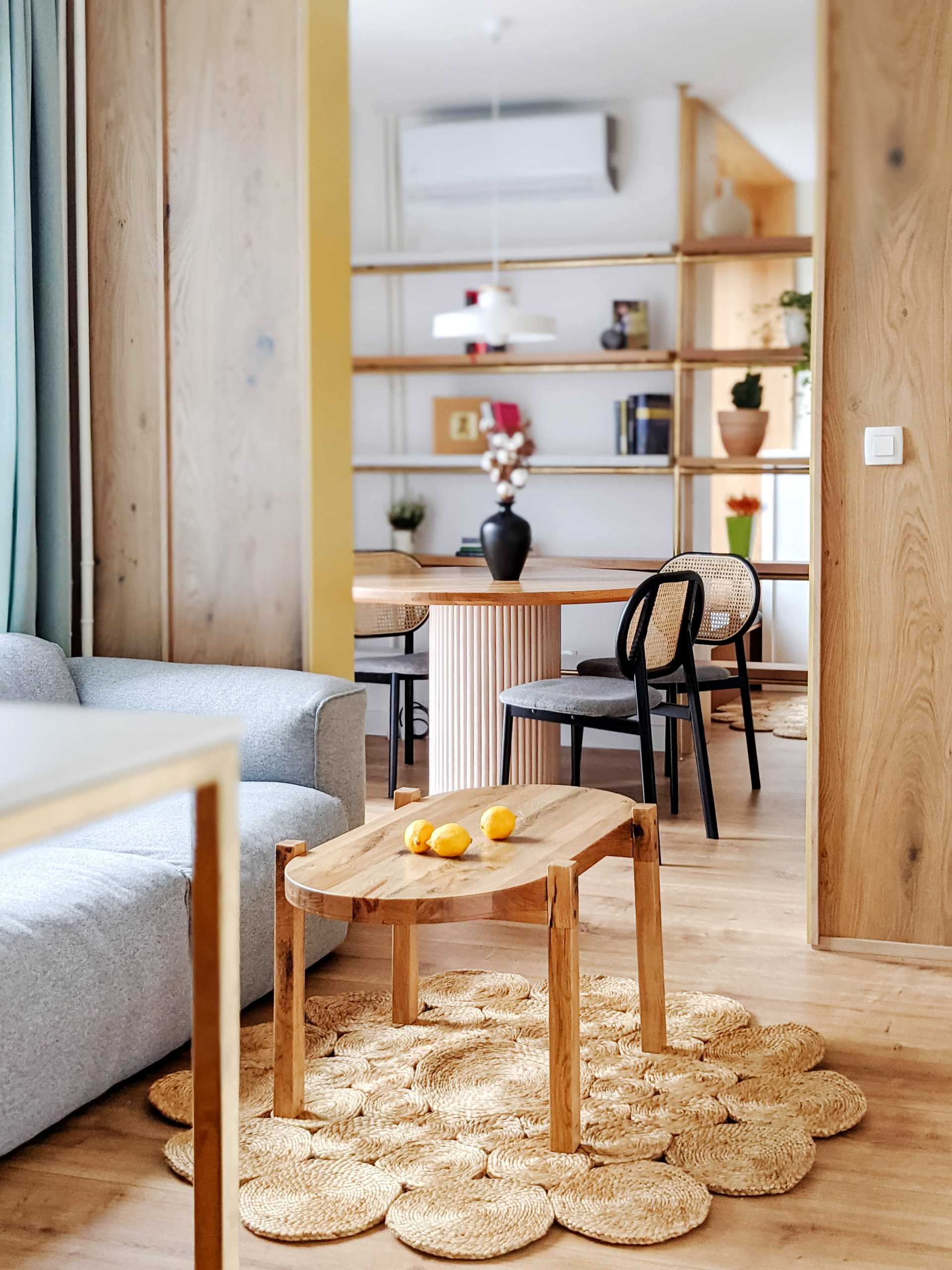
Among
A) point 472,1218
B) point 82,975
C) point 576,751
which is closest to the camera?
point 472,1218

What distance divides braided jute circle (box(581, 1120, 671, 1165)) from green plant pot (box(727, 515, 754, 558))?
470cm

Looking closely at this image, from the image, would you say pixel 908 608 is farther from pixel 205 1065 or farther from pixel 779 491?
pixel 779 491

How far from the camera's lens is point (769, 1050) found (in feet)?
8.04

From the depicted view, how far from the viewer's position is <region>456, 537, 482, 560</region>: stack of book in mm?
6207

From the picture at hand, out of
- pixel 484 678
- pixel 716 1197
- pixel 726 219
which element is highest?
pixel 726 219

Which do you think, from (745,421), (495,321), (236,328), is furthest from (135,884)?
(745,421)

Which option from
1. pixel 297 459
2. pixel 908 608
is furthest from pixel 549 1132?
pixel 297 459

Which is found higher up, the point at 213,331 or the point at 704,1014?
the point at 213,331

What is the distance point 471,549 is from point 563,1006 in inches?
169

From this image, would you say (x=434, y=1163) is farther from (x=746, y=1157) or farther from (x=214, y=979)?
(x=214, y=979)

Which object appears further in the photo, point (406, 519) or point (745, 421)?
point (406, 519)

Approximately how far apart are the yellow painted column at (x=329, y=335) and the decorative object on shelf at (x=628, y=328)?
2.85 metres

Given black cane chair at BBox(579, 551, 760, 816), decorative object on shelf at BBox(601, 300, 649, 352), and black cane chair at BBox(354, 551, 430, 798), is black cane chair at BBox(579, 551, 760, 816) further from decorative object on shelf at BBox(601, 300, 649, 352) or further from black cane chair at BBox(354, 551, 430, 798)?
decorative object on shelf at BBox(601, 300, 649, 352)

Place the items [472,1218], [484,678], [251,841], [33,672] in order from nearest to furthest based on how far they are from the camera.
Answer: [472,1218], [251,841], [33,672], [484,678]
